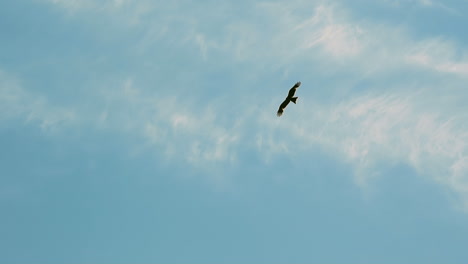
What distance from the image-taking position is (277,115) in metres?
67.8

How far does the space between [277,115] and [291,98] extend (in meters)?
2.65

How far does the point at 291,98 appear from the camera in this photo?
6819cm
